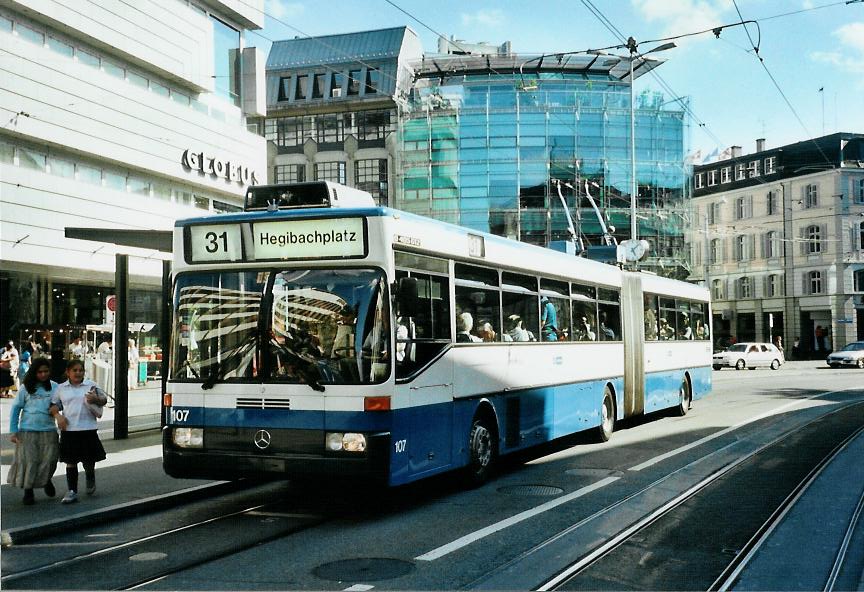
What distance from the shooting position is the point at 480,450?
10602 mm

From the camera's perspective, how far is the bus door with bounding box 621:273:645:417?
16.5 metres

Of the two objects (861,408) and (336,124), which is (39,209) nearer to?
(861,408)

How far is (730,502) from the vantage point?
954 centimetres

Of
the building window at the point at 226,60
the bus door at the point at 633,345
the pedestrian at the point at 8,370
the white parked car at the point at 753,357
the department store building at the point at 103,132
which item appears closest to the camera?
the bus door at the point at 633,345

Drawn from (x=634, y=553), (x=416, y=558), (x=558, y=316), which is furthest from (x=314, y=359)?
(x=558, y=316)

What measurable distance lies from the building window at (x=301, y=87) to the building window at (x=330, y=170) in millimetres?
4897

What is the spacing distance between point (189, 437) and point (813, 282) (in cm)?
6339

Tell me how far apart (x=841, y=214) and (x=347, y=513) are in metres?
61.3

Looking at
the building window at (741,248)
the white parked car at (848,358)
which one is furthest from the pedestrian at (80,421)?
the building window at (741,248)

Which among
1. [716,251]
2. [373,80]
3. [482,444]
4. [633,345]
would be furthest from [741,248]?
[482,444]

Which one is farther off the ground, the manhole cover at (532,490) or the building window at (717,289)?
the building window at (717,289)

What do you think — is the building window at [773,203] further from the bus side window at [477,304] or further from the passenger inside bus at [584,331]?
the bus side window at [477,304]

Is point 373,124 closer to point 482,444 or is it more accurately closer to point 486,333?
point 486,333

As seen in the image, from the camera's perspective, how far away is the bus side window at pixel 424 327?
883cm
